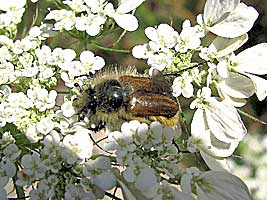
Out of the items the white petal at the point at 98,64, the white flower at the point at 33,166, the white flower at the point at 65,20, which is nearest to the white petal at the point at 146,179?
the white flower at the point at 33,166

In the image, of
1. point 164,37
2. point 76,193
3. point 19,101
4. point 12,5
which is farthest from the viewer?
point 12,5

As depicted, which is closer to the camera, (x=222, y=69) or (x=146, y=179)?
(x=146, y=179)

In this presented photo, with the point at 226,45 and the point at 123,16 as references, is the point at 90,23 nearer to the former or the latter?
the point at 123,16

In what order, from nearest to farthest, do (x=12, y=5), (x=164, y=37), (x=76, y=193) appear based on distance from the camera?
(x=76, y=193), (x=164, y=37), (x=12, y=5)

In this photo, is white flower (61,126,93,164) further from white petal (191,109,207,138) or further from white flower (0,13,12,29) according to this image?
white flower (0,13,12,29)

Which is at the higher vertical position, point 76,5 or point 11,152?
point 76,5

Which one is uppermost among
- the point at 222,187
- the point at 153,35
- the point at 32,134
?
the point at 153,35

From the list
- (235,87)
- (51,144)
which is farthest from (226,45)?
(51,144)

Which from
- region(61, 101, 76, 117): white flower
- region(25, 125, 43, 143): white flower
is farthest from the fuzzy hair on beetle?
region(25, 125, 43, 143): white flower
